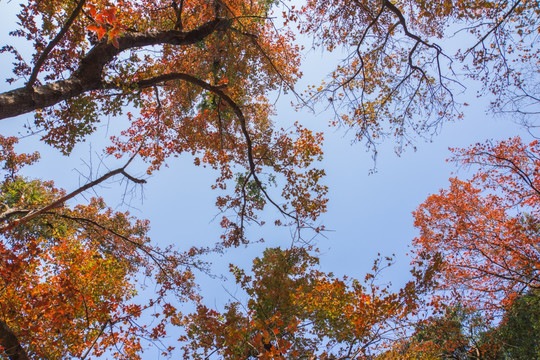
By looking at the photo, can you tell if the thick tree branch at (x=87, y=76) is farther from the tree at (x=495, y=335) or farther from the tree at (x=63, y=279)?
the tree at (x=495, y=335)

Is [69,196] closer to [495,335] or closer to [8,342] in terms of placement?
[8,342]

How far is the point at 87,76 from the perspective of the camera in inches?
191

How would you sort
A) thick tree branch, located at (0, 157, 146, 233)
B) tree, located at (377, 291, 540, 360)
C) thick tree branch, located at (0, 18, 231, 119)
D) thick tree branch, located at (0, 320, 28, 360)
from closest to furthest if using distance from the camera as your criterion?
1. thick tree branch, located at (0, 320, 28, 360)
2. thick tree branch, located at (0, 18, 231, 119)
3. thick tree branch, located at (0, 157, 146, 233)
4. tree, located at (377, 291, 540, 360)

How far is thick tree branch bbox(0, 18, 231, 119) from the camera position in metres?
4.00

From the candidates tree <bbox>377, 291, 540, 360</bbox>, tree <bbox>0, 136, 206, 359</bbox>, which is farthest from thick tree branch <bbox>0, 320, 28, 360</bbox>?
tree <bbox>377, 291, 540, 360</bbox>

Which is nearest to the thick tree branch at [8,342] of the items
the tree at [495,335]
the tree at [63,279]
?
the tree at [63,279]

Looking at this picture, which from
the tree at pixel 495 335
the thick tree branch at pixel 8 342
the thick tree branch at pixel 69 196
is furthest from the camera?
the tree at pixel 495 335

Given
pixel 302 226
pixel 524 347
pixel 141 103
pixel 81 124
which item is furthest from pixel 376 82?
pixel 524 347

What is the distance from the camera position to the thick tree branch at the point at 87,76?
13.1 feet

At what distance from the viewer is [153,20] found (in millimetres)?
7574

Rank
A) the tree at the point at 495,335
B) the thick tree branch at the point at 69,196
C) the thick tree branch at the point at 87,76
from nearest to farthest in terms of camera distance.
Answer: the thick tree branch at the point at 87,76, the thick tree branch at the point at 69,196, the tree at the point at 495,335

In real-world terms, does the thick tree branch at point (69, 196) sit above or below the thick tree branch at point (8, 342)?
above

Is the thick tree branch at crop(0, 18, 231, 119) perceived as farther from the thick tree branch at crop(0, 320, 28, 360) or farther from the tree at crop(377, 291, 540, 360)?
the tree at crop(377, 291, 540, 360)

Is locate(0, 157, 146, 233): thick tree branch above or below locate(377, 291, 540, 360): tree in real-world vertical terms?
above
